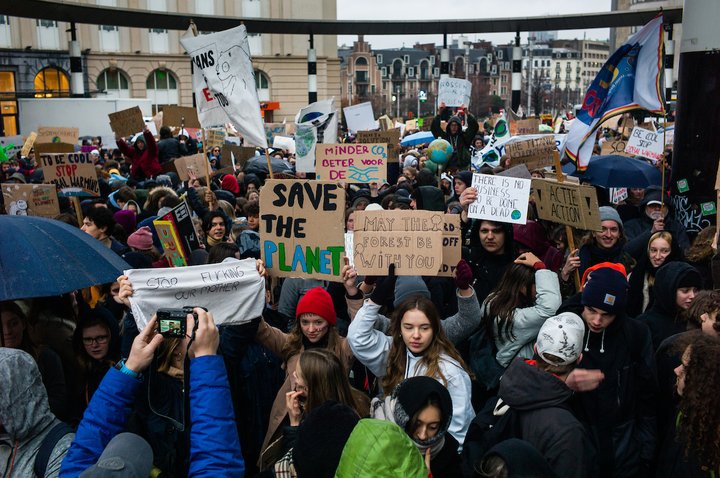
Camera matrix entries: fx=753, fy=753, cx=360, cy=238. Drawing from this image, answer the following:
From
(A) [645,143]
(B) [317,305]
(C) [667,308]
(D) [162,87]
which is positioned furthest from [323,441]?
(D) [162,87]

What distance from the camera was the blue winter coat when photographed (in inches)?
109

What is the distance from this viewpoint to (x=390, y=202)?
7.99 m

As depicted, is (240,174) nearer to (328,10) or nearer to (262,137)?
(262,137)

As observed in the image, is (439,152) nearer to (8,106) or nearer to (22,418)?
(22,418)

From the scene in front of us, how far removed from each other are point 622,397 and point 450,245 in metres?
1.50

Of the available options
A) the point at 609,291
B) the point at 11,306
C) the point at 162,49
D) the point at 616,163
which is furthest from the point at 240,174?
the point at 162,49

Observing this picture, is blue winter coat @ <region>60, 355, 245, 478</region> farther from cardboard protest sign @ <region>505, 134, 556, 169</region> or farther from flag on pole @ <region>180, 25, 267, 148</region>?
cardboard protest sign @ <region>505, 134, 556, 169</region>

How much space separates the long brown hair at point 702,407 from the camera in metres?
2.93

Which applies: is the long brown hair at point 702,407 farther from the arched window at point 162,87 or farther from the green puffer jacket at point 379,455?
the arched window at point 162,87

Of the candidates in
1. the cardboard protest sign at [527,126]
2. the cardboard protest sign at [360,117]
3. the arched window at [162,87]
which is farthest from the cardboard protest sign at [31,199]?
the arched window at [162,87]

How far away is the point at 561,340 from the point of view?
3.42 m

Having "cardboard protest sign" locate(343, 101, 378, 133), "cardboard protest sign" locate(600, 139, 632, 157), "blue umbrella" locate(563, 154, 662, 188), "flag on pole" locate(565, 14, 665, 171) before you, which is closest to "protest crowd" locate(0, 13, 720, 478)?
"flag on pole" locate(565, 14, 665, 171)

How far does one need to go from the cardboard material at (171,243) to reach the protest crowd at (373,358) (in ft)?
0.06

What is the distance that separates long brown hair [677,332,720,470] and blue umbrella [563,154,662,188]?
6.40 metres
